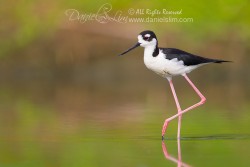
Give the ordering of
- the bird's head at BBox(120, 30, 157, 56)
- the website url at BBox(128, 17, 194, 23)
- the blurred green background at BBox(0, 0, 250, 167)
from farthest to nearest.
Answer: the website url at BBox(128, 17, 194, 23), the blurred green background at BBox(0, 0, 250, 167), the bird's head at BBox(120, 30, 157, 56)

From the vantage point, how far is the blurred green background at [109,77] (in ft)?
37.2

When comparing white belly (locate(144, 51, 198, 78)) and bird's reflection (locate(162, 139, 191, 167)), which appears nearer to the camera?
bird's reflection (locate(162, 139, 191, 167))

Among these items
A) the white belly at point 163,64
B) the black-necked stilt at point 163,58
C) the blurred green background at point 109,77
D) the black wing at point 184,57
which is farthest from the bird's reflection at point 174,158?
the black wing at point 184,57

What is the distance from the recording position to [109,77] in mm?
19125

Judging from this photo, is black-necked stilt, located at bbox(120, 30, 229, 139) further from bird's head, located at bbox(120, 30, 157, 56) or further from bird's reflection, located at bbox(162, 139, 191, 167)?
bird's reflection, located at bbox(162, 139, 191, 167)

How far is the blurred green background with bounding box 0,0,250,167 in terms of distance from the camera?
11336 mm

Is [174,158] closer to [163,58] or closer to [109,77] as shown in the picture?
[163,58]

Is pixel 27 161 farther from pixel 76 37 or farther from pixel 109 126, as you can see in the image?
pixel 76 37

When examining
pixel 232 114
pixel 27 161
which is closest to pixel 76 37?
pixel 232 114

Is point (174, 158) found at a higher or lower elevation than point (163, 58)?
lower

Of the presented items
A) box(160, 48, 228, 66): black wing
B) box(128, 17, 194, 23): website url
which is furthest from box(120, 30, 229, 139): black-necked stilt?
box(128, 17, 194, 23): website url

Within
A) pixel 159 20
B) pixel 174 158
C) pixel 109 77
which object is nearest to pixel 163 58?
pixel 174 158

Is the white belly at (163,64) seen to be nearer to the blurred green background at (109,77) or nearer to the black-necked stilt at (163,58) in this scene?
the black-necked stilt at (163,58)

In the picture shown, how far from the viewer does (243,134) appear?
1051cm
